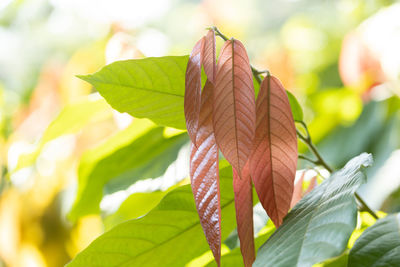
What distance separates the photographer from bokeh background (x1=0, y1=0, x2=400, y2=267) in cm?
93

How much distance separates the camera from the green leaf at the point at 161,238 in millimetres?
459

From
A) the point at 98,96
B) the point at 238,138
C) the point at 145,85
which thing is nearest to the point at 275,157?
the point at 238,138

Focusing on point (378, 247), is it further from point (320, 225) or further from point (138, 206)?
point (138, 206)

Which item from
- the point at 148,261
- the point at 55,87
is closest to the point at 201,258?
the point at 148,261

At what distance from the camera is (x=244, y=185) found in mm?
372

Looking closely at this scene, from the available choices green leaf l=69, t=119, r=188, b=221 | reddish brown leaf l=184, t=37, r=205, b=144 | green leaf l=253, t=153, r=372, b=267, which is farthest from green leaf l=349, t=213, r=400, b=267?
green leaf l=69, t=119, r=188, b=221

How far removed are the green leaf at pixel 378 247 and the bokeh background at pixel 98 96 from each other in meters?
0.22

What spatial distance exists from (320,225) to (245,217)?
0.06 meters

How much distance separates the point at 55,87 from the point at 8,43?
752mm

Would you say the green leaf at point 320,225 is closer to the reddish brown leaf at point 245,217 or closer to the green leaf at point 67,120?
the reddish brown leaf at point 245,217

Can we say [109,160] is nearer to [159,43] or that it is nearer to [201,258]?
[201,258]

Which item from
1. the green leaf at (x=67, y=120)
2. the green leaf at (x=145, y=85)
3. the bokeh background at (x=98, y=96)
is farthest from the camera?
the bokeh background at (x=98, y=96)

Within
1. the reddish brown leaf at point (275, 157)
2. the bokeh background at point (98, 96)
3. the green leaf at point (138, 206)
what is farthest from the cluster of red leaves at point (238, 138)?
the green leaf at point (138, 206)

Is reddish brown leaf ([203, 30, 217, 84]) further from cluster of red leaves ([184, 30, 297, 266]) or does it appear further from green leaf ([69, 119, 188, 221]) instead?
green leaf ([69, 119, 188, 221])
